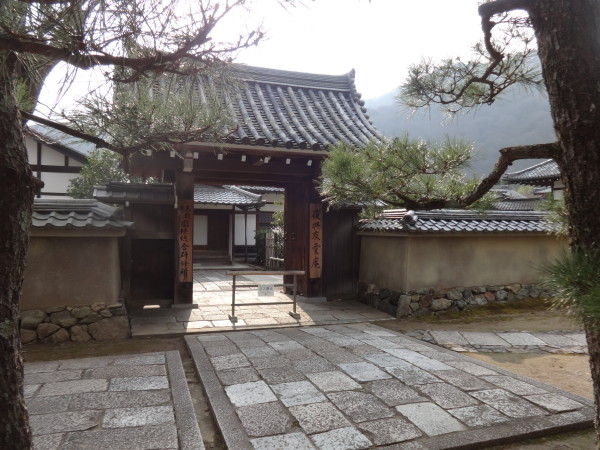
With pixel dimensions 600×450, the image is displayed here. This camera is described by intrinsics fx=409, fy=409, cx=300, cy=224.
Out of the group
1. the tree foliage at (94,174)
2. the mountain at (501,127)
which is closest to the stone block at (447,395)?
the tree foliage at (94,174)

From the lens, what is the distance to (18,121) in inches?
77.5

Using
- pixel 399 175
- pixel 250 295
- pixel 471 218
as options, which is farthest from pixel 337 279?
pixel 399 175

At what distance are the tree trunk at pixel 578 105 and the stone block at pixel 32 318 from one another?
6.26m

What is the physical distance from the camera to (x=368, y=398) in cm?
379

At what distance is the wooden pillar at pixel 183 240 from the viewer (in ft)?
25.7

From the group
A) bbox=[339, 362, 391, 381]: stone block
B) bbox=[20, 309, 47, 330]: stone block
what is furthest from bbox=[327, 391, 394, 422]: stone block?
bbox=[20, 309, 47, 330]: stone block

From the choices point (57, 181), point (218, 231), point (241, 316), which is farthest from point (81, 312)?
point (218, 231)

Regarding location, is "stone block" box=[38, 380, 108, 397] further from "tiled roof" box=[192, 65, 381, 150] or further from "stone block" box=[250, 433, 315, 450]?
"tiled roof" box=[192, 65, 381, 150]

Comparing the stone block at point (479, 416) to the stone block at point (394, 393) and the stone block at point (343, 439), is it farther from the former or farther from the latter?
the stone block at point (343, 439)

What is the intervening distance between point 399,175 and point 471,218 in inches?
220

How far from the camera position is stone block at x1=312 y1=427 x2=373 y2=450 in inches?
116

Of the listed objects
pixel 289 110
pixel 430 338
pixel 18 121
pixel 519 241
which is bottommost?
pixel 430 338

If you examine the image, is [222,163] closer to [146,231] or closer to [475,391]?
[146,231]

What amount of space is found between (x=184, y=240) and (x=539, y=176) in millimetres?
13057
